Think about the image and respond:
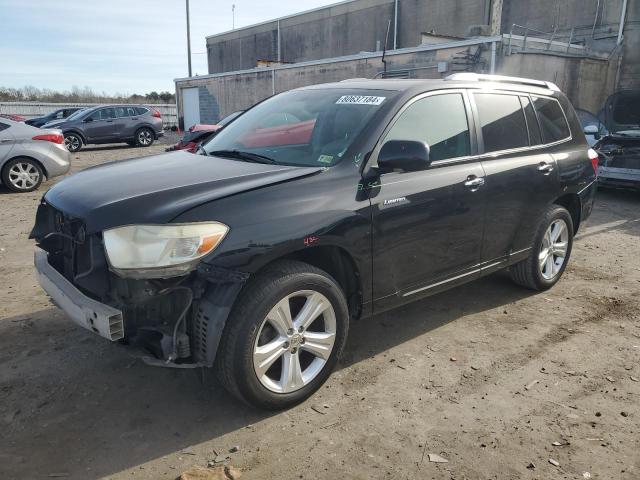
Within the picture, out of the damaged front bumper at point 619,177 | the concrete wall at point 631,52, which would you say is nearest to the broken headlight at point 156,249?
the damaged front bumper at point 619,177

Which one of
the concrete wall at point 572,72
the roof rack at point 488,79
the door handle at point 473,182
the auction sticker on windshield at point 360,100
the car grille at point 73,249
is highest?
the concrete wall at point 572,72

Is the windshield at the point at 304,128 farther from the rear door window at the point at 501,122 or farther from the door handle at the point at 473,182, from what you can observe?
the rear door window at the point at 501,122

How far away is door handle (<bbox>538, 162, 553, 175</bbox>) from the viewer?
4447 millimetres

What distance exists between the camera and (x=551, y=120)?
4805 millimetres

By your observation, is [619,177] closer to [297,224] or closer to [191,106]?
[297,224]

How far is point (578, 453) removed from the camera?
8.89 ft

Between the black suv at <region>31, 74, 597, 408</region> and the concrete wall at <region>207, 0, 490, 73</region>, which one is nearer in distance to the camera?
the black suv at <region>31, 74, 597, 408</region>

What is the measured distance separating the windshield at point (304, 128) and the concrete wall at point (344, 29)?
1089 inches

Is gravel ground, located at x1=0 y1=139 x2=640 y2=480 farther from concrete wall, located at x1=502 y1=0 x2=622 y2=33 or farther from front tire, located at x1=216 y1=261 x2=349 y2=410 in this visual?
concrete wall, located at x1=502 y1=0 x2=622 y2=33

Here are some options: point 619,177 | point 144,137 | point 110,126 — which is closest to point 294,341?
point 619,177

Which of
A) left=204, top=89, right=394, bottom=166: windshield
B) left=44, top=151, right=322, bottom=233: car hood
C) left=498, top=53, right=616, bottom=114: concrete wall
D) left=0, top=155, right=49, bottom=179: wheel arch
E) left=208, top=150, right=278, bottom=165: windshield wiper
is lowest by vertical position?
left=0, top=155, right=49, bottom=179: wheel arch

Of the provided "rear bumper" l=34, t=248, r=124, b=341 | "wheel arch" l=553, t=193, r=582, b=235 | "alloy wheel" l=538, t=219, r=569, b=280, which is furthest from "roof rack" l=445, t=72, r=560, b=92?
"rear bumper" l=34, t=248, r=124, b=341

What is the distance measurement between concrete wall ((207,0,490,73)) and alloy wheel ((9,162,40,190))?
25007 millimetres

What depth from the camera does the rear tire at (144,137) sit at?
815 inches
